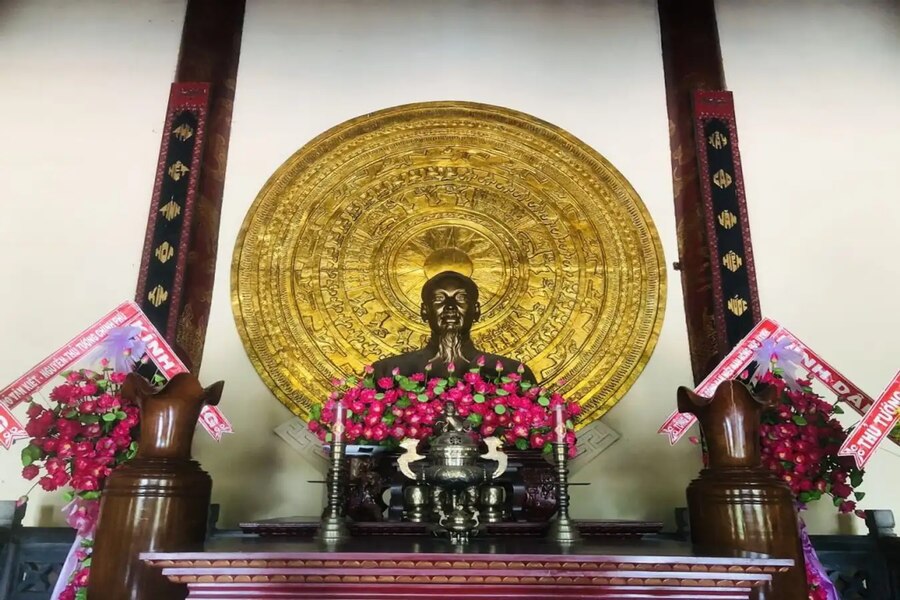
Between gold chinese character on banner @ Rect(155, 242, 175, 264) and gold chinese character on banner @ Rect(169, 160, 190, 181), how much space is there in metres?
0.32

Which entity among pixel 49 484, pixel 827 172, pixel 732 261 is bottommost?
pixel 49 484

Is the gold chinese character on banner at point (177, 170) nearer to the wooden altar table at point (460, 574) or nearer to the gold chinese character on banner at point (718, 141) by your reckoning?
the wooden altar table at point (460, 574)

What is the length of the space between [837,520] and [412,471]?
5.90 feet

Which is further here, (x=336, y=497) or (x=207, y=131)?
(x=207, y=131)

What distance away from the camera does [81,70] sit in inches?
125

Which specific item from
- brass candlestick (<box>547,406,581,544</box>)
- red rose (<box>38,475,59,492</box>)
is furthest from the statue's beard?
red rose (<box>38,475,59,492</box>)

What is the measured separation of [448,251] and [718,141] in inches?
51.3

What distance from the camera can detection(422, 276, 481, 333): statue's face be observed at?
2568 mm

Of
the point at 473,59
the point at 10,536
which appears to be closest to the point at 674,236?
the point at 473,59

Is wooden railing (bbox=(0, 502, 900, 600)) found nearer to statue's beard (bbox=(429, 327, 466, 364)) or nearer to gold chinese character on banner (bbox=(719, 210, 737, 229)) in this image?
gold chinese character on banner (bbox=(719, 210, 737, 229))

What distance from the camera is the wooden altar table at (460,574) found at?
1.34 m

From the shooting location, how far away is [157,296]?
106 inches

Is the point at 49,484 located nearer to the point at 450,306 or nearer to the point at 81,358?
the point at 81,358

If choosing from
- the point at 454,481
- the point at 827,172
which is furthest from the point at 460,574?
the point at 827,172
